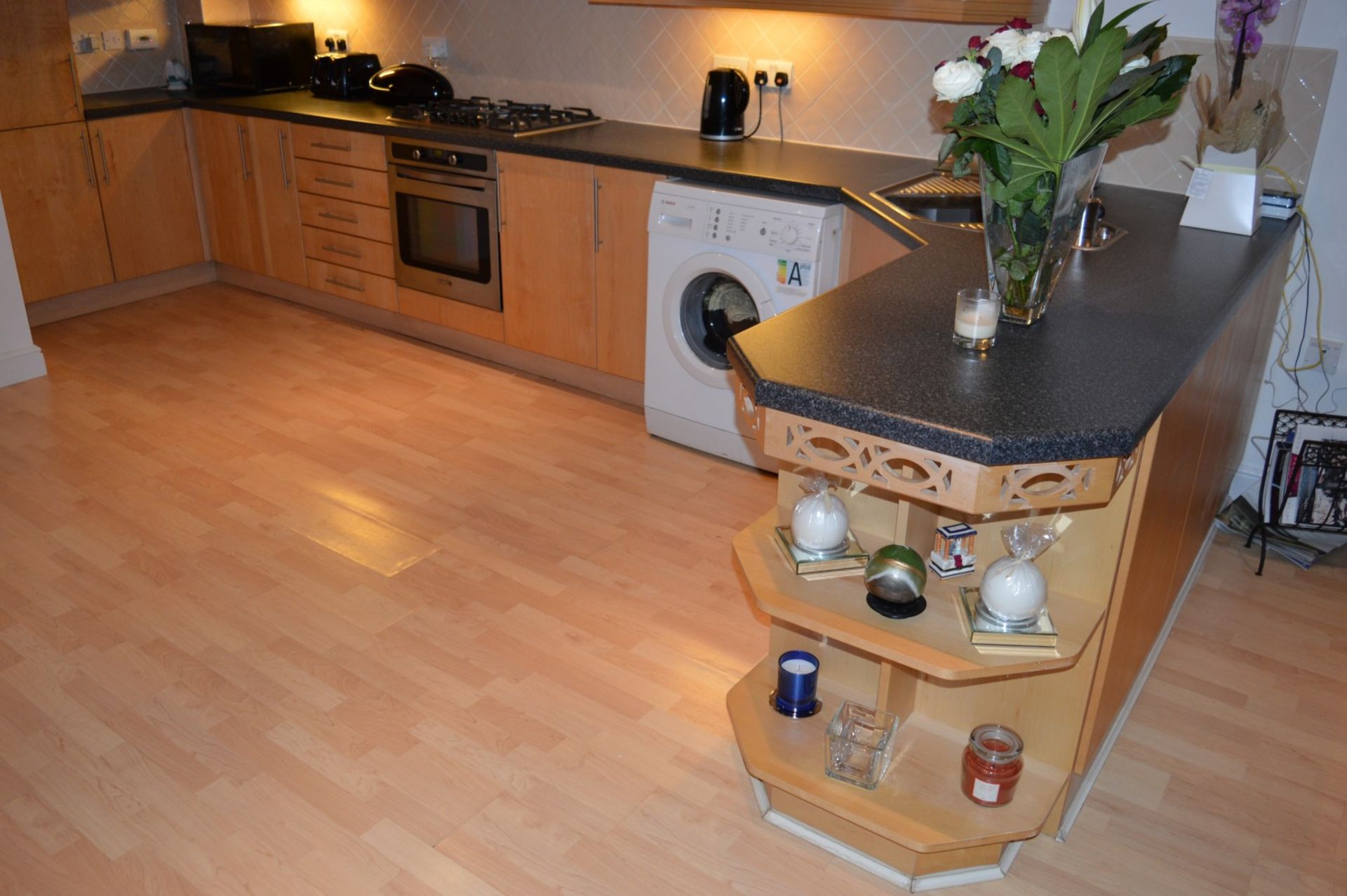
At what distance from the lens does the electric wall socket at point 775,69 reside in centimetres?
375

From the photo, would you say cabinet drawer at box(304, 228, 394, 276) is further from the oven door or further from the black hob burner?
the black hob burner

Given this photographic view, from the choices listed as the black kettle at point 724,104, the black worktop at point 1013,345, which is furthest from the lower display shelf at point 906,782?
the black kettle at point 724,104

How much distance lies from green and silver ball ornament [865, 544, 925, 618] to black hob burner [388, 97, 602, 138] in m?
2.56

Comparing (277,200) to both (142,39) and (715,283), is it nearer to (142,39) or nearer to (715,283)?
(142,39)

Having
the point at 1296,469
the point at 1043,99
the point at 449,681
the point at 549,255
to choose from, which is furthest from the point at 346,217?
the point at 1296,469

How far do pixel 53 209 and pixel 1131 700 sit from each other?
14.4 feet

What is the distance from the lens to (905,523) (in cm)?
189

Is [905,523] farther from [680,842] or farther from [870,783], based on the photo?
[680,842]

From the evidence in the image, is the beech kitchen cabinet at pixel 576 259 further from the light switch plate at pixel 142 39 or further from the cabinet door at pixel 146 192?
the light switch plate at pixel 142 39

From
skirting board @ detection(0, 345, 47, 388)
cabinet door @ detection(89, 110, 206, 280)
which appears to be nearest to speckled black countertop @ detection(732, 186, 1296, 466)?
skirting board @ detection(0, 345, 47, 388)

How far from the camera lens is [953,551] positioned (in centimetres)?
193

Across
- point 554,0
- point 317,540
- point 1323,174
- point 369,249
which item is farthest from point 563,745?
point 554,0

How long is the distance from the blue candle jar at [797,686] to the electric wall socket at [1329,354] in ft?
6.56

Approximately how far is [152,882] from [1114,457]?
177cm
